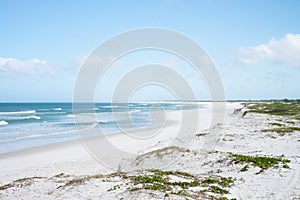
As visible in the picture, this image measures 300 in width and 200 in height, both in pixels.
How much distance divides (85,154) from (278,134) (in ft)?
51.2

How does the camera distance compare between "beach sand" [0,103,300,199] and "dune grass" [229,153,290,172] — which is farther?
"dune grass" [229,153,290,172]

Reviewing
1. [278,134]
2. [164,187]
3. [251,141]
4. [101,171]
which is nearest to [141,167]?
[101,171]

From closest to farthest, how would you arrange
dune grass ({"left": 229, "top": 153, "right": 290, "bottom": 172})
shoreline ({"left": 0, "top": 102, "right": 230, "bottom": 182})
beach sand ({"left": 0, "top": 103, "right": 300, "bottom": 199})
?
1. beach sand ({"left": 0, "top": 103, "right": 300, "bottom": 199})
2. dune grass ({"left": 229, "top": 153, "right": 290, "bottom": 172})
3. shoreline ({"left": 0, "top": 102, "right": 230, "bottom": 182})

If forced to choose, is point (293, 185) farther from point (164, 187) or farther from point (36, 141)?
point (36, 141)

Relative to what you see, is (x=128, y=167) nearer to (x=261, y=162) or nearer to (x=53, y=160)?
(x=261, y=162)

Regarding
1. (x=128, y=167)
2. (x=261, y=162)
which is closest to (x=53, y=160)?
(x=128, y=167)

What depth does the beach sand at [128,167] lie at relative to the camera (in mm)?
9938

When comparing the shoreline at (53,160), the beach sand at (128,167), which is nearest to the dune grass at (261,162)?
the beach sand at (128,167)

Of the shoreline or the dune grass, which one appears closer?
the dune grass

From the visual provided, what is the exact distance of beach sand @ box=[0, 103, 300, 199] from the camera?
9938 mm

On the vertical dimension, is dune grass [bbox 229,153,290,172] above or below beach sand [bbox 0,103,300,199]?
above

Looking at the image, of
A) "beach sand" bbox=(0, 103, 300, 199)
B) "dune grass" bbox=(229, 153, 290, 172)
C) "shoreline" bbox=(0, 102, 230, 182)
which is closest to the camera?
"beach sand" bbox=(0, 103, 300, 199)

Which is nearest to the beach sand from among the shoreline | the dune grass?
the shoreline

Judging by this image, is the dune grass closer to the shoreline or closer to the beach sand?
the beach sand
